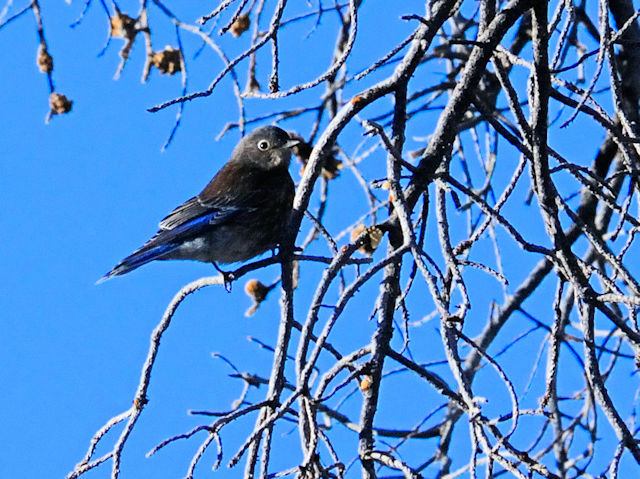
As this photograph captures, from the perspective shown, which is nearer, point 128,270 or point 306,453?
point 306,453

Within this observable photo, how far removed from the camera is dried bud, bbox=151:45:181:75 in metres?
5.61

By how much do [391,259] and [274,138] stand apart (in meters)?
3.65

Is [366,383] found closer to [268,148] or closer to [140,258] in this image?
[140,258]

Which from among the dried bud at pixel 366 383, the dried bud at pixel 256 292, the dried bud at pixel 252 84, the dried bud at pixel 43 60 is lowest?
the dried bud at pixel 366 383

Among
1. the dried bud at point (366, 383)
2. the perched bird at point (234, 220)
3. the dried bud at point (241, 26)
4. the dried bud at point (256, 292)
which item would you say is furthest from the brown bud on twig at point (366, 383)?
the dried bud at point (241, 26)

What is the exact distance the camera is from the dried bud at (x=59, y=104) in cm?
551

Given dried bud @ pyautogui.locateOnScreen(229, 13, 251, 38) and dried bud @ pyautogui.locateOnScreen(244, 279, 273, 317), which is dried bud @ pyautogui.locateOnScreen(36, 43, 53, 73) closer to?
dried bud @ pyautogui.locateOnScreen(229, 13, 251, 38)

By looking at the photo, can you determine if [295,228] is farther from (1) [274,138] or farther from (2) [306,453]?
(1) [274,138]

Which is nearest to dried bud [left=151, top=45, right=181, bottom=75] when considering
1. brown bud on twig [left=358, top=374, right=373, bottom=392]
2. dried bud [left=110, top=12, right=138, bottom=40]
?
dried bud [left=110, top=12, right=138, bottom=40]

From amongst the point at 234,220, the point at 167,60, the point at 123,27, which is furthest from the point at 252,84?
the point at 234,220

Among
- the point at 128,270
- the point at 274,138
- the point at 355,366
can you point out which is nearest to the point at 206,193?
the point at 274,138

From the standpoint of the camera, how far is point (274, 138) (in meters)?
6.45

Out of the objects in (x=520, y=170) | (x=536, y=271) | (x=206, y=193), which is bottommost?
(x=520, y=170)

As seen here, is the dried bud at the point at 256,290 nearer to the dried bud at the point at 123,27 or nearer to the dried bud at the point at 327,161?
the dried bud at the point at 327,161
